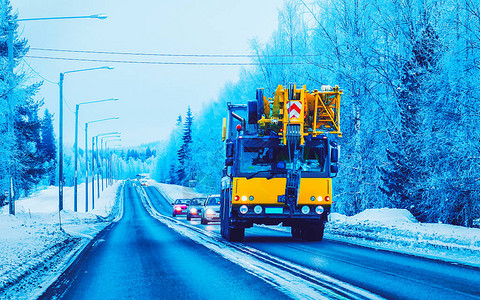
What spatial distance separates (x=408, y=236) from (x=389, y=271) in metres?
7.06

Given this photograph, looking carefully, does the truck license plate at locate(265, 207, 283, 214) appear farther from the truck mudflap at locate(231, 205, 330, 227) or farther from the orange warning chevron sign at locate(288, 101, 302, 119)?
the orange warning chevron sign at locate(288, 101, 302, 119)

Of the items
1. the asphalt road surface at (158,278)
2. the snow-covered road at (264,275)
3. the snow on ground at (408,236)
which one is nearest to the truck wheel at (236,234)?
the snow-covered road at (264,275)

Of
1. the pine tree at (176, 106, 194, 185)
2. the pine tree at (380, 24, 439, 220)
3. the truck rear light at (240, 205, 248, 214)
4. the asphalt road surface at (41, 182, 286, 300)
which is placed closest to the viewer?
the asphalt road surface at (41, 182, 286, 300)

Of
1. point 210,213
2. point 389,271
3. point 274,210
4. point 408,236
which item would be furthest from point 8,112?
point 389,271

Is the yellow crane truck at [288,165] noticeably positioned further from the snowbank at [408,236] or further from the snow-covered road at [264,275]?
the snowbank at [408,236]

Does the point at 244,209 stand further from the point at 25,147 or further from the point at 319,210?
the point at 25,147

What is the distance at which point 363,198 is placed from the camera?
27875mm

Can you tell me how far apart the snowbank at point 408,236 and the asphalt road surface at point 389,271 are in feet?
2.83

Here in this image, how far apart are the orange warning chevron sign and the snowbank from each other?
383cm

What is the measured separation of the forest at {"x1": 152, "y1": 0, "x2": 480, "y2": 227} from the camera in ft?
57.9

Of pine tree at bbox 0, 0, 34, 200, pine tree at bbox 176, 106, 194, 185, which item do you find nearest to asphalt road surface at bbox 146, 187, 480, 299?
pine tree at bbox 0, 0, 34, 200

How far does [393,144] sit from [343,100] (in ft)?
14.1

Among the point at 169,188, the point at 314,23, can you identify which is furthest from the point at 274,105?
the point at 169,188

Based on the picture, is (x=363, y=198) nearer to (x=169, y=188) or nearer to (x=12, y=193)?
(x=12, y=193)
